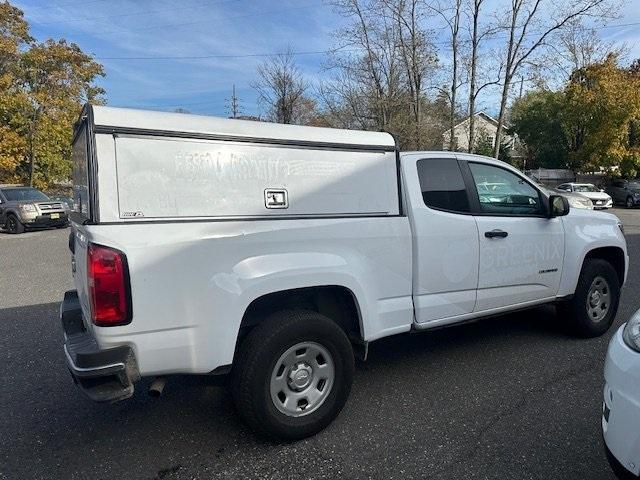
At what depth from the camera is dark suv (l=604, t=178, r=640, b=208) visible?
25234 millimetres

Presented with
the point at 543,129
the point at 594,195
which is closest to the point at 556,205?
the point at 594,195

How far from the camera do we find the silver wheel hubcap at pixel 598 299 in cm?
463

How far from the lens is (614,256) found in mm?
4887

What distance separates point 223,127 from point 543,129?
3844 centimetres

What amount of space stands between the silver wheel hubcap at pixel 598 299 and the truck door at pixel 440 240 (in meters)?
1.69

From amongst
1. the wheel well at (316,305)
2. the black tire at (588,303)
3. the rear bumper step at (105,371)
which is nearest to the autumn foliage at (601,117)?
the black tire at (588,303)

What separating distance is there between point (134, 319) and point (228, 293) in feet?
1.69

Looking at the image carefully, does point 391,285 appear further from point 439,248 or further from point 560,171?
point 560,171

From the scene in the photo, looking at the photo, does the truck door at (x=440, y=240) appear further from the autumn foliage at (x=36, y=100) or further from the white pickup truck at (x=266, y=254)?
the autumn foliage at (x=36, y=100)

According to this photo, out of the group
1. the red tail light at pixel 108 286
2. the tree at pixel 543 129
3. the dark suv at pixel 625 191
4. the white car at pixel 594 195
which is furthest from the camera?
the tree at pixel 543 129

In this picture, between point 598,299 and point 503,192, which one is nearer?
point 503,192

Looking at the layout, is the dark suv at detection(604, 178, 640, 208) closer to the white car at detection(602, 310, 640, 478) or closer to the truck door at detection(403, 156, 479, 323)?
the truck door at detection(403, 156, 479, 323)

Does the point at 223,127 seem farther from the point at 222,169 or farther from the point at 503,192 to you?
the point at 503,192

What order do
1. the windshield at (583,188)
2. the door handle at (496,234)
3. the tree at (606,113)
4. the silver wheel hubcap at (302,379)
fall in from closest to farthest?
1. the silver wheel hubcap at (302,379)
2. the door handle at (496,234)
3. the windshield at (583,188)
4. the tree at (606,113)
